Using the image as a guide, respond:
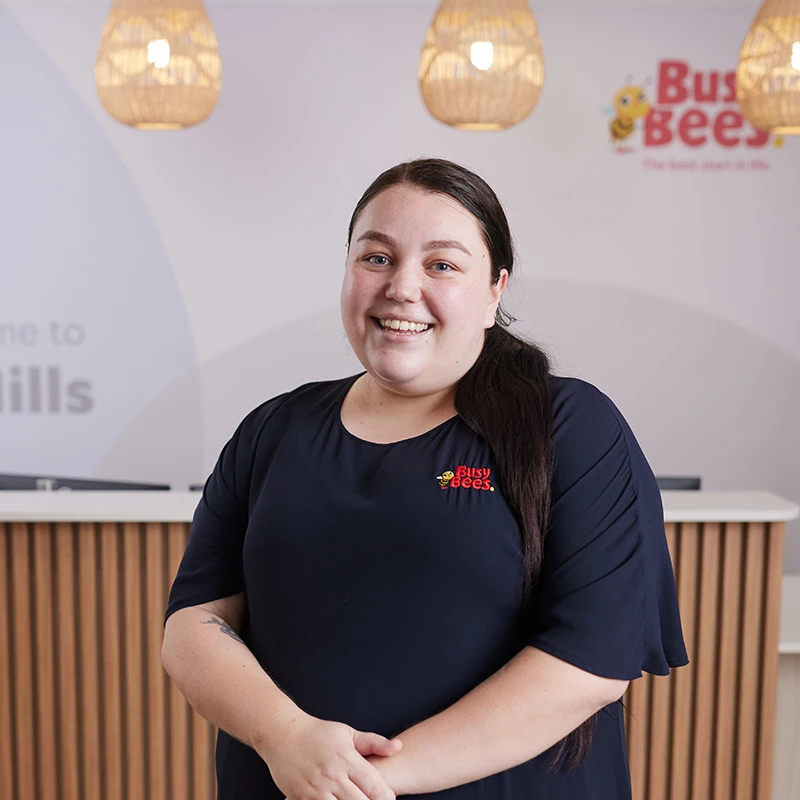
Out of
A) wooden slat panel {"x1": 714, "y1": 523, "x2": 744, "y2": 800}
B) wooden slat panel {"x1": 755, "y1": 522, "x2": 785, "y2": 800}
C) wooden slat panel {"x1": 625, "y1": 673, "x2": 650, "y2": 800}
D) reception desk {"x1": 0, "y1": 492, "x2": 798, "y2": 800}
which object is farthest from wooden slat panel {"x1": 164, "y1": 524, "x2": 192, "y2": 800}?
wooden slat panel {"x1": 755, "y1": 522, "x2": 785, "y2": 800}

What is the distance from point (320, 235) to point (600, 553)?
3944mm

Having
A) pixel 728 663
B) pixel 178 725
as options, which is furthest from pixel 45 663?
pixel 728 663

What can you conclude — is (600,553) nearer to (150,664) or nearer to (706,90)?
(150,664)

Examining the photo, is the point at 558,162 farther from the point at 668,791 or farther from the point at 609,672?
the point at 609,672

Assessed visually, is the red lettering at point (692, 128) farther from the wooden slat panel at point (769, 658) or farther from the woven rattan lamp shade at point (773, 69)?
the wooden slat panel at point (769, 658)

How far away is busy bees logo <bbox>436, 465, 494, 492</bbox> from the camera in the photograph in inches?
46.9

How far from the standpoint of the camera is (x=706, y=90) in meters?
4.89

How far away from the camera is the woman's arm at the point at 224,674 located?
1192 mm

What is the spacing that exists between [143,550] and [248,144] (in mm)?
2810

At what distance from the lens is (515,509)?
1.18 meters

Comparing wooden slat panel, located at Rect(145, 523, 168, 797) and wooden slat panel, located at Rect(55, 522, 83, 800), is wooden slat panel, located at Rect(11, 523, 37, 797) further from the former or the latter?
wooden slat panel, located at Rect(145, 523, 168, 797)

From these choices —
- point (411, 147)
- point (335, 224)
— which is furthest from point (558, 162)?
point (335, 224)

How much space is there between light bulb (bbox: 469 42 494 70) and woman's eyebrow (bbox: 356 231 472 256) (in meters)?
1.87

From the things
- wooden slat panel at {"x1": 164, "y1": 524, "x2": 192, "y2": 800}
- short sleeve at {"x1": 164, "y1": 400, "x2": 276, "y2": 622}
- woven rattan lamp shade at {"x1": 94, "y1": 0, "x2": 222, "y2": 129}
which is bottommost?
wooden slat panel at {"x1": 164, "y1": 524, "x2": 192, "y2": 800}
